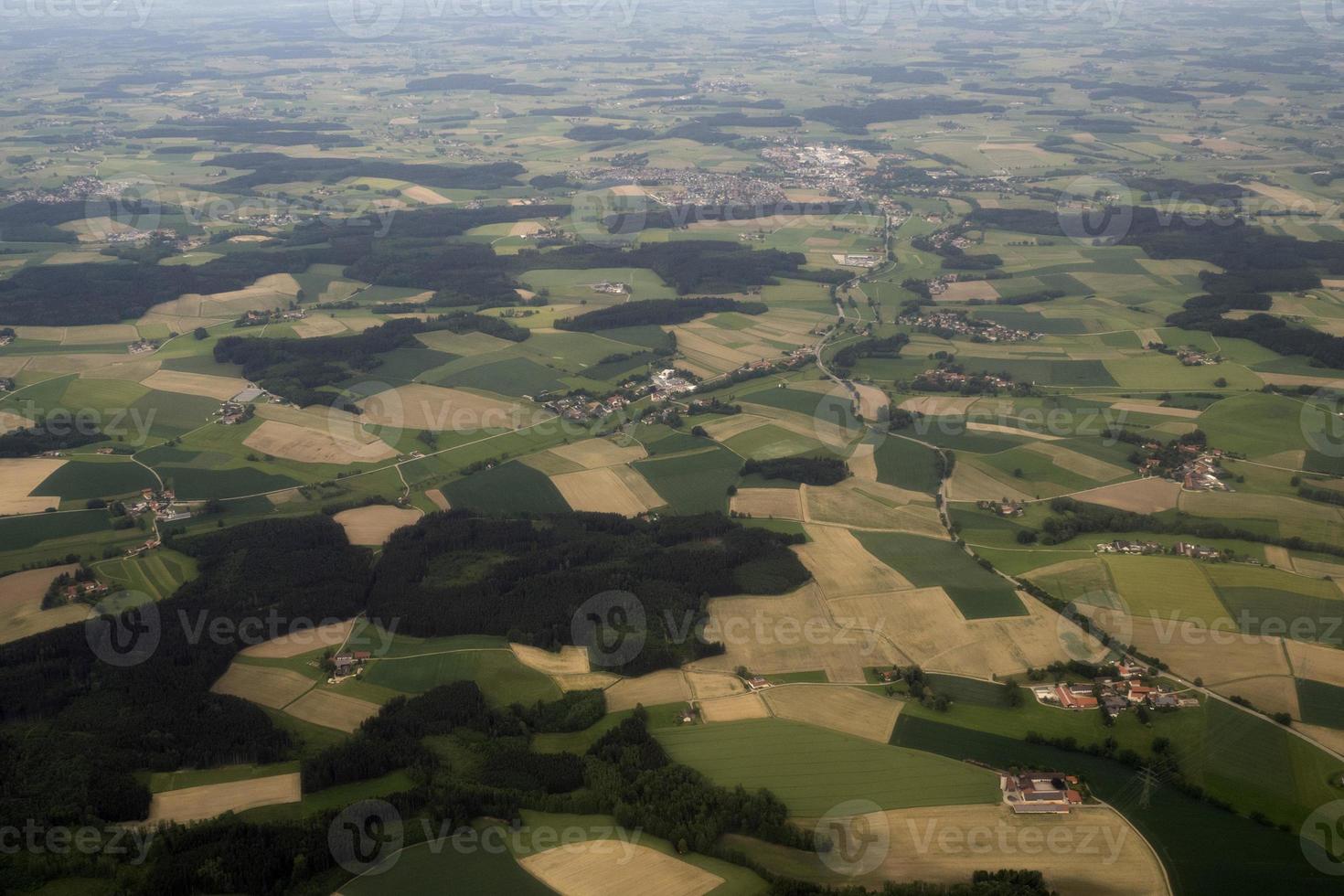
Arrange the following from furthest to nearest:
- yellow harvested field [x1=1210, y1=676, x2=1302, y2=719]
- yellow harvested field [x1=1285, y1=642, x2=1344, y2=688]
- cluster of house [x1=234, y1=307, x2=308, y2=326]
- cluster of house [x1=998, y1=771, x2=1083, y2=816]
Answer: cluster of house [x1=234, y1=307, x2=308, y2=326], yellow harvested field [x1=1285, y1=642, x2=1344, y2=688], yellow harvested field [x1=1210, y1=676, x2=1302, y2=719], cluster of house [x1=998, y1=771, x2=1083, y2=816]


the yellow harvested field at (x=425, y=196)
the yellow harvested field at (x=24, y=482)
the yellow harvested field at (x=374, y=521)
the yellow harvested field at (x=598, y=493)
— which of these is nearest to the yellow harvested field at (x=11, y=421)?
the yellow harvested field at (x=24, y=482)

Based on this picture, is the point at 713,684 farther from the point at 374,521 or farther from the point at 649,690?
the point at 374,521

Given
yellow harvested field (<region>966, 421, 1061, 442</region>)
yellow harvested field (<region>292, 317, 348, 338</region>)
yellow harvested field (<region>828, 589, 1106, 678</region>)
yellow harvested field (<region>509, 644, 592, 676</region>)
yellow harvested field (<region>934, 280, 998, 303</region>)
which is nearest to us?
yellow harvested field (<region>828, 589, 1106, 678</region>)

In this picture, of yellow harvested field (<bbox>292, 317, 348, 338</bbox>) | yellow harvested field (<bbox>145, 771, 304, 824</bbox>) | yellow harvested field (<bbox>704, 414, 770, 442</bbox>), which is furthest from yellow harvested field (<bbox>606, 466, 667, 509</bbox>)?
yellow harvested field (<bbox>292, 317, 348, 338</bbox>)

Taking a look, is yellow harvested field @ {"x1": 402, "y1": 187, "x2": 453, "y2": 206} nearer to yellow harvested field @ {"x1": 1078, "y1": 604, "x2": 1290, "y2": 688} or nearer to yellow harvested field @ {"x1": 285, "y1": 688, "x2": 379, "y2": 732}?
yellow harvested field @ {"x1": 285, "y1": 688, "x2": 379, "y2": 732}

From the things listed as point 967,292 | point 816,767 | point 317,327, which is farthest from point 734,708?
point 967,292

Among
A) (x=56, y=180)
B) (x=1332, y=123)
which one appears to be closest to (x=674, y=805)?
(x=56, y=180)
